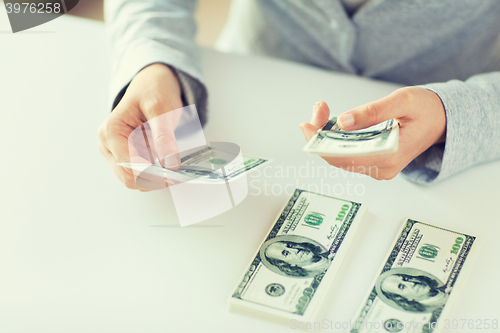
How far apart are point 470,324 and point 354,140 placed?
1.01 ft

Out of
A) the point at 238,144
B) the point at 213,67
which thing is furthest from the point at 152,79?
the point at 213,67

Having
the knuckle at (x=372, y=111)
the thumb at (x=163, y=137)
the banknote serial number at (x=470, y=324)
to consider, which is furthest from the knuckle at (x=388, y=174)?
the thumb at (x=163, y=137)

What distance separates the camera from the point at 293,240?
63 centimetres

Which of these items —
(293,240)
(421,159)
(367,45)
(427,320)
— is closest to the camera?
(427,320)

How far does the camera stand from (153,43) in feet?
2.94

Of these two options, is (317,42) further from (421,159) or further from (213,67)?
(421,159)

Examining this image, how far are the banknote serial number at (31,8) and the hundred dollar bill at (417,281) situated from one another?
1.38 meters

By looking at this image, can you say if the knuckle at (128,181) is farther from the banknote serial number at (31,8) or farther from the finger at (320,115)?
the banknote serial number at (31,8)

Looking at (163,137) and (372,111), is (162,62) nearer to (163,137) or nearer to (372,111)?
(163,137)

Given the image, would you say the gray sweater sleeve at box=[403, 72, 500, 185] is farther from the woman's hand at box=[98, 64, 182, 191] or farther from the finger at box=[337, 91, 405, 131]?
the woman's hand at box=[98, 64, 182, 191]

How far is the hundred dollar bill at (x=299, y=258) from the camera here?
1.79 feet

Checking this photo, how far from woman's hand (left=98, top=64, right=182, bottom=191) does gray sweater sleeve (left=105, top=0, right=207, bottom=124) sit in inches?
1.6

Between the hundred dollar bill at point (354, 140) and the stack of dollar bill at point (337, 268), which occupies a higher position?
the hundred dollar bill at point (354, 140)

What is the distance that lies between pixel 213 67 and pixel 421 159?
604 mm
